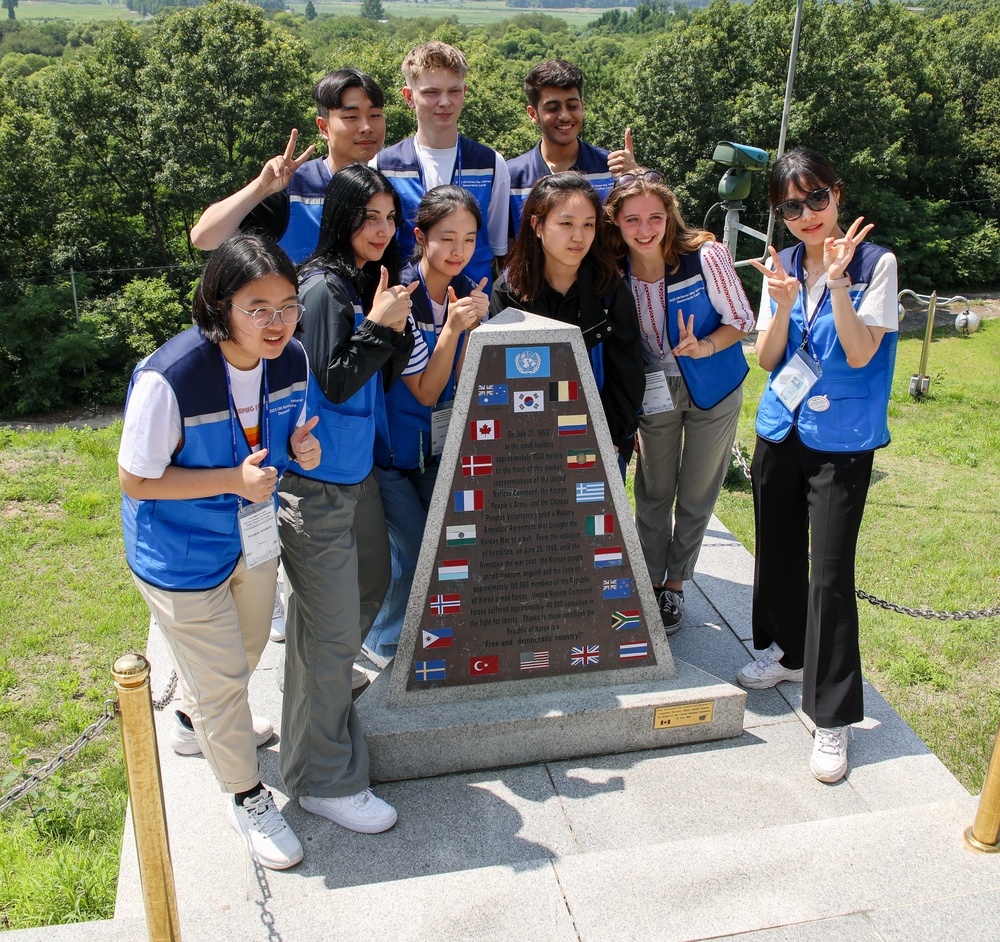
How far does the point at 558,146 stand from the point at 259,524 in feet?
8.37

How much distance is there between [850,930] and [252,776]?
186cm

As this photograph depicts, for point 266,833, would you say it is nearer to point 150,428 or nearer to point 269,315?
point 150,428

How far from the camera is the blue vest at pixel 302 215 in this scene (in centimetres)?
396

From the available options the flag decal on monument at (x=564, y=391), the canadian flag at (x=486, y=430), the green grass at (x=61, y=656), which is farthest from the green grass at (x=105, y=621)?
the flag decal on monument at (x=564, y=391)

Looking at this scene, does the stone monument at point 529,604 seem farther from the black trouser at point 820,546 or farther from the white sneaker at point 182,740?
the white sneaker at point 182,740

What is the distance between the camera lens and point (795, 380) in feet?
11.4

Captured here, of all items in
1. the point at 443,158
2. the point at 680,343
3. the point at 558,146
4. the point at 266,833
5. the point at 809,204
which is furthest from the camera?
the point at 558,146

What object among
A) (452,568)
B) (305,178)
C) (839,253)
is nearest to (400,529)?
(452,568)

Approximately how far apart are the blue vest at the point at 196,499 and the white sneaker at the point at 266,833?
2.63 ft

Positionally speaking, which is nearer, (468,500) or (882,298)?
(882,298)

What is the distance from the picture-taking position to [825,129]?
1233 inches

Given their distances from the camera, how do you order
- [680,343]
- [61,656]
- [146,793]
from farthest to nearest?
[61,656] < [680,343] < [146,793]

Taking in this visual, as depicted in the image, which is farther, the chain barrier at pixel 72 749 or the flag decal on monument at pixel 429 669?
the flag decal on monument at pixel 429 669

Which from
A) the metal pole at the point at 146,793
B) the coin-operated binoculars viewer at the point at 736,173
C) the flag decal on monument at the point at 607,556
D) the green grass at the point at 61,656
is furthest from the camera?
Result: the coin-operated binoculars viewer at the point at 736,173
